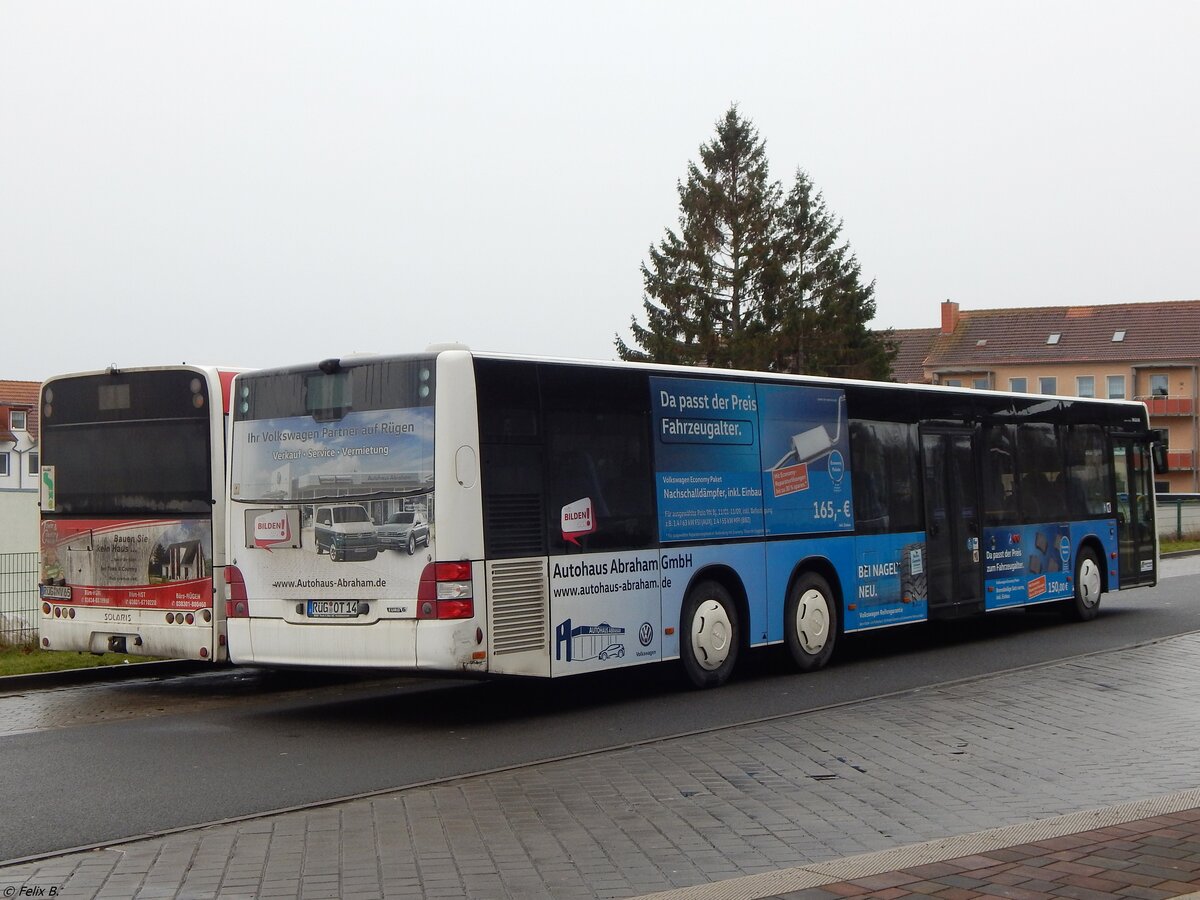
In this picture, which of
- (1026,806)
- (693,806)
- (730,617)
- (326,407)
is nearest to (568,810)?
(693,806)

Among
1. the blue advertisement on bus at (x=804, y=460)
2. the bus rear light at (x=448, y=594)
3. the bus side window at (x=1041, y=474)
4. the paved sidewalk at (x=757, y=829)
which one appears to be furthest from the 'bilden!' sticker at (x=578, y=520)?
the bus side window at (x=1041, y=474)

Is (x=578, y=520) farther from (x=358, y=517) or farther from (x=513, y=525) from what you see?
(x=358, y=517)

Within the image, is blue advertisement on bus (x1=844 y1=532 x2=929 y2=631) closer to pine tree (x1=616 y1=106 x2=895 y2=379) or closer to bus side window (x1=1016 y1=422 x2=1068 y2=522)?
bus side window (x1=1016 y1=422 x2=1068 y2=522)

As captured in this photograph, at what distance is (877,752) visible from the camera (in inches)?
388

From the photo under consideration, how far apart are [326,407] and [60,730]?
3.23m

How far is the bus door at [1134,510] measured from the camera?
2039 cm

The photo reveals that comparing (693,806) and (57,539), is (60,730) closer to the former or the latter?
(57,539)

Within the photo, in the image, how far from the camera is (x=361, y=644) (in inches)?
439

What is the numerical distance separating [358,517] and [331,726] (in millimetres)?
1725

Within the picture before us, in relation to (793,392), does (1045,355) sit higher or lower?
higher

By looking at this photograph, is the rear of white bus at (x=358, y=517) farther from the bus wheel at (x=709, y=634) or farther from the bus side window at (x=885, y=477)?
the bus side window at (x=885, y=477)

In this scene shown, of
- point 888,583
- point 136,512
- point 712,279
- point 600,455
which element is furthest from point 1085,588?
point 712,279

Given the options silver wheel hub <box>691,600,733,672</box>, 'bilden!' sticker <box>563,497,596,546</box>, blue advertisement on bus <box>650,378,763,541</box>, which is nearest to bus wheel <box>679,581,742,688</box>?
silver wheel hub <box>691,600,733,672</box>

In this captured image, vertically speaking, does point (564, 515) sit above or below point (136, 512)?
below
